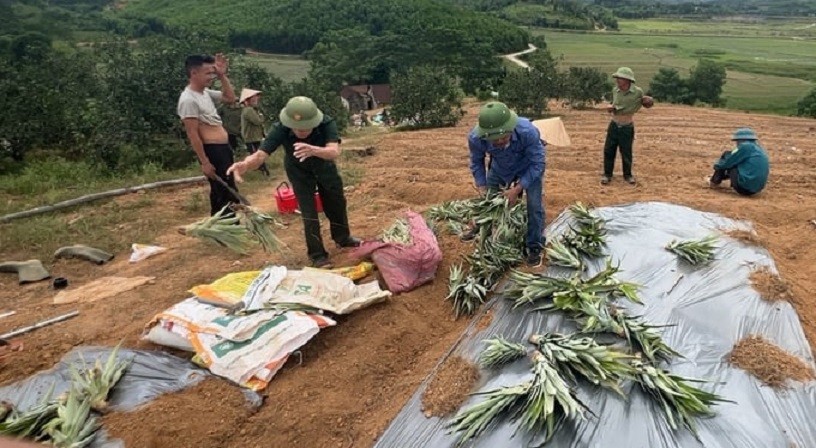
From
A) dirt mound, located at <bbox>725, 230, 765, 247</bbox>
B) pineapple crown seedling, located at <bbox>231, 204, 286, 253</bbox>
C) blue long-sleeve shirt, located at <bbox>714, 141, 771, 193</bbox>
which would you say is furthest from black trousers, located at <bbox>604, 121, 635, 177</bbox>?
pineapple crown seedling, located at <bbox>231, 204, 286, 253</bbox>

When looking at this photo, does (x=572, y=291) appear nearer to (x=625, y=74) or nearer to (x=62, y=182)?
(x=625, y=74)

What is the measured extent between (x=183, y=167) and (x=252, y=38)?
4143 centimetres

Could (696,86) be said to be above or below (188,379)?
below

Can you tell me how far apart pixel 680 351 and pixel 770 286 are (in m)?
1.04

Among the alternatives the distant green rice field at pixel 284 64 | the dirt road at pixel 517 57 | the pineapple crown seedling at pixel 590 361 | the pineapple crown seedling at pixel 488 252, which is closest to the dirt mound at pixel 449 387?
the pineapple crown seedling at pixel 590 361

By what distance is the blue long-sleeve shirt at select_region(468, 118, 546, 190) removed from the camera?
3.91 m

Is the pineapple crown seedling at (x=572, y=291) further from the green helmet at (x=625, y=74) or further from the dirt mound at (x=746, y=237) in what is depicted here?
the green helmet at (x=625, y=74)

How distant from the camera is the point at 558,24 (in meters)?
58.3

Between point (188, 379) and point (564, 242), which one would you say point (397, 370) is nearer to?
point (188, 379)

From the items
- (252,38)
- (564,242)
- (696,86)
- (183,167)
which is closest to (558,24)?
(252,38)

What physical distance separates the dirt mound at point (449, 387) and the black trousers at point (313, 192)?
1.86 meters

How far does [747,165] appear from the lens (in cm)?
573

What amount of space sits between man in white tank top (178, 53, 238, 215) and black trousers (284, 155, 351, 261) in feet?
2.52

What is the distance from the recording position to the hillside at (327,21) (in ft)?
141
